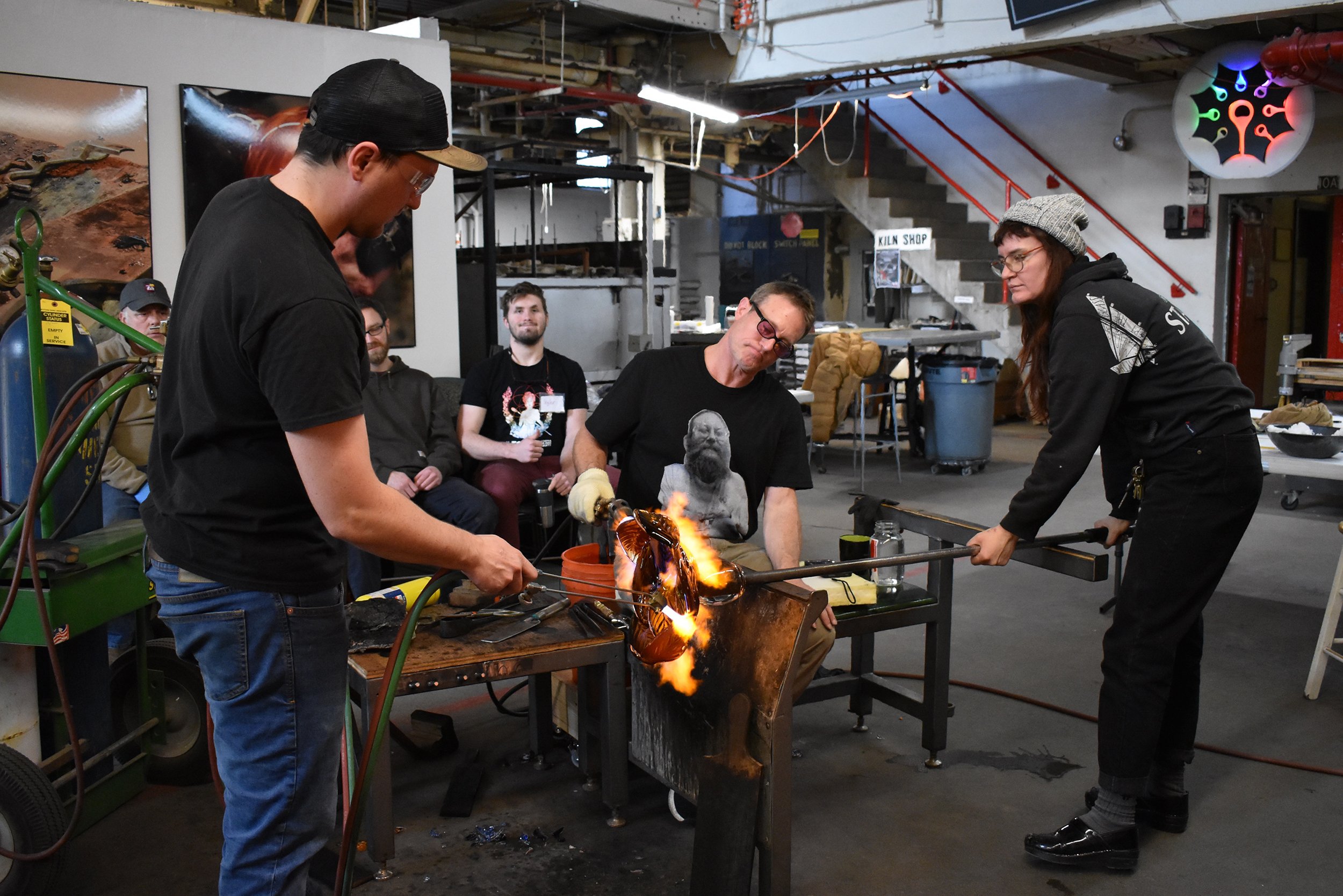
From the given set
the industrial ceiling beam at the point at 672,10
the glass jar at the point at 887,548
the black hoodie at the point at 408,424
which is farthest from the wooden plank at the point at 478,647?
the industrial ceiling beam at the point at 672,10

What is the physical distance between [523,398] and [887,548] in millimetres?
2286

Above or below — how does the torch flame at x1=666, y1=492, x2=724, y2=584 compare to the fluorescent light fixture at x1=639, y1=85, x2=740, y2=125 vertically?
below

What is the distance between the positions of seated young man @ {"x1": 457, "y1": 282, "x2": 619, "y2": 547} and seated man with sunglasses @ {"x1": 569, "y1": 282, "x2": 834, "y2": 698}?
1.78 m

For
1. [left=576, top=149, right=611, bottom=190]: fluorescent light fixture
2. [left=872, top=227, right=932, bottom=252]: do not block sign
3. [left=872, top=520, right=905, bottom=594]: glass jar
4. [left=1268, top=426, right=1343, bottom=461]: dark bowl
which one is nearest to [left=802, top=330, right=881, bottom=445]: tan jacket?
[left=872, top=227, right=932, bottom=252]: do not block sign

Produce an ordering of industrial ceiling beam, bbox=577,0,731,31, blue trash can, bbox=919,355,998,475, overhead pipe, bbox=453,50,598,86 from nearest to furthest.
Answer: blue trash can, bbox=919,355,998,475, overhead pipe, bbox=453,50,598,86, industrial ceiling beam, bbox=577,0,731,31

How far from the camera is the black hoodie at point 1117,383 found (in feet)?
9.09

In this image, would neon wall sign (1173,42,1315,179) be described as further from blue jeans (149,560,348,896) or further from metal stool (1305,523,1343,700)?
blue jeans (149,560,348,896)

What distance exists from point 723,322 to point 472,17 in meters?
4.72

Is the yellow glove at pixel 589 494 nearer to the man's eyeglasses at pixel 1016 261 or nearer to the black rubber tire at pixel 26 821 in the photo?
the man's eyeglasses at pixel 1016 261

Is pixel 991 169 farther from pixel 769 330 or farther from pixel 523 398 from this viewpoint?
pixel 769 330

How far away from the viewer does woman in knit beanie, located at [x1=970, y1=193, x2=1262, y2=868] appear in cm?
279

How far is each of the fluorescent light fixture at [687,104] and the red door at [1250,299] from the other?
5338mm

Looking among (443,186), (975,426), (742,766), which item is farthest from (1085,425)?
(975,426)

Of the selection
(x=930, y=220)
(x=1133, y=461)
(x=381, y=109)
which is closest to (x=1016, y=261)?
(x=1133, y=461)
